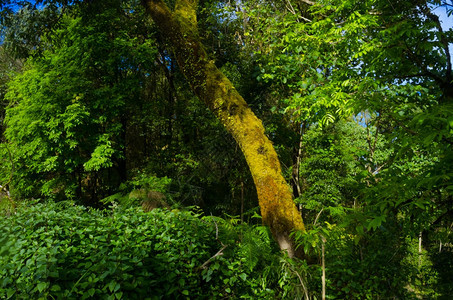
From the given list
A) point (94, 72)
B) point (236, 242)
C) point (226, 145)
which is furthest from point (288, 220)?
point (94, 72)

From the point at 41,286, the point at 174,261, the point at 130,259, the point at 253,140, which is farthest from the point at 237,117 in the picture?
the point at 41,286

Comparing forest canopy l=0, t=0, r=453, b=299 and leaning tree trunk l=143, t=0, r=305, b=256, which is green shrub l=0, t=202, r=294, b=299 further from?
leaning tree trunk l=143, t=0, r=305, b=256

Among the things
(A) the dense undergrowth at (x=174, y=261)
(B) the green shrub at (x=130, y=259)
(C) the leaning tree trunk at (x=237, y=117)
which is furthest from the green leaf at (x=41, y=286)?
(C) the leaning tree trunk at (x=237, y=117)

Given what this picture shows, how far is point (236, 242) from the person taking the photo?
368cm

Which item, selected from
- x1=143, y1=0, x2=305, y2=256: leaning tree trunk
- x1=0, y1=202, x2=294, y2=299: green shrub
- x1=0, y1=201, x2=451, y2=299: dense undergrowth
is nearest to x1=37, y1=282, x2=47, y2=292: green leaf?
x1=0, y1=202, x2=294, y2=299: green shrub

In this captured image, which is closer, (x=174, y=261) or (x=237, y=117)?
(x=174, y=261)

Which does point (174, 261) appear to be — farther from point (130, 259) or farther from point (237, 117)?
point (237, 117)

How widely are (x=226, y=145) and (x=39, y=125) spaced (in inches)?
251

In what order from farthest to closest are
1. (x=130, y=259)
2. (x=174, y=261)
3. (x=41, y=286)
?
(x=174, y=261)
(x=130, y=259)
(x=41, y=286)

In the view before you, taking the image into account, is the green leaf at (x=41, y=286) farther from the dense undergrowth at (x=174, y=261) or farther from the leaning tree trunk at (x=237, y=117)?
the leaning tree trunk at (x=237, y=117)

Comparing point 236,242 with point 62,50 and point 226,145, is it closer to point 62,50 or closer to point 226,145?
point 226,145

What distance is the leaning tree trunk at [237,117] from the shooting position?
378 cm

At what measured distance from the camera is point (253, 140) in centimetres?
405

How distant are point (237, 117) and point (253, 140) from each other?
38cm
